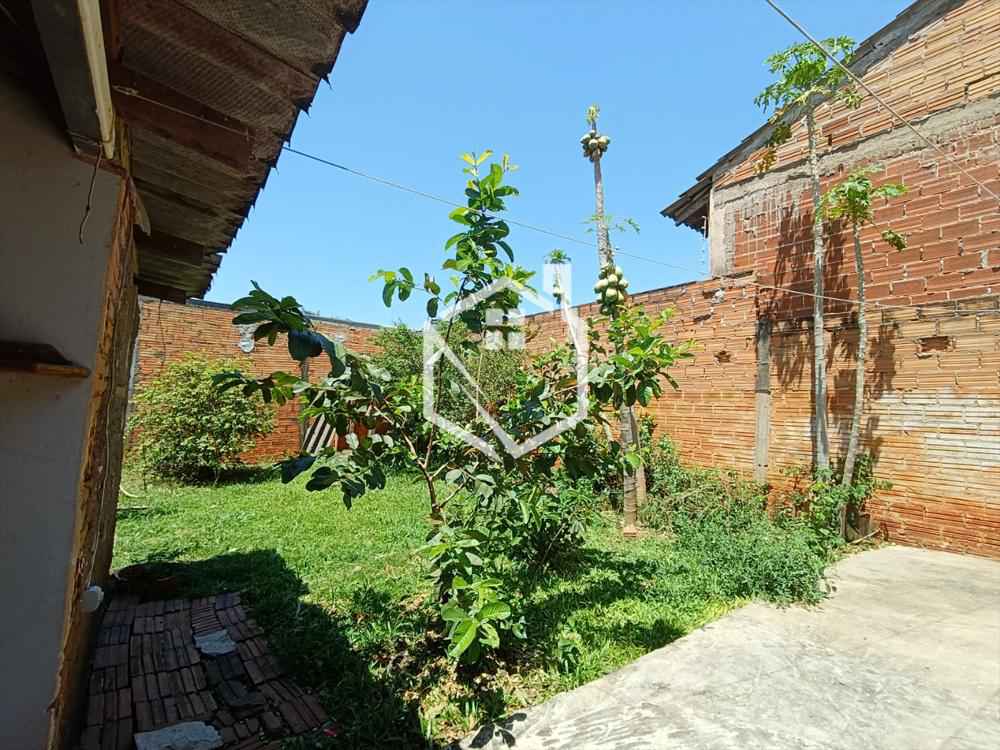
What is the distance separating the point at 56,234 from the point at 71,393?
49cm

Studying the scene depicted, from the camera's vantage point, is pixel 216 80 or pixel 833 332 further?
pixel 833 332

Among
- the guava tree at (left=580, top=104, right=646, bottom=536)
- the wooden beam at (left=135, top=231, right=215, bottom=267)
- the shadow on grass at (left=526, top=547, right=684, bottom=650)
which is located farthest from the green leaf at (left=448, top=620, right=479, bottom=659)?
the guava tree at (left=580, top=104, right=646, bottom=536)

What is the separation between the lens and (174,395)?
26.9ft

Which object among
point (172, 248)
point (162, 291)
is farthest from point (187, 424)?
point (172, 248)

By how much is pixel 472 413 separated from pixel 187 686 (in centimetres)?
219

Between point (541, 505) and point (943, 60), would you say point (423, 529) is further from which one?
point (943, 60)

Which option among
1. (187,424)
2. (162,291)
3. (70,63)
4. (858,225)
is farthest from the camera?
(187,424)

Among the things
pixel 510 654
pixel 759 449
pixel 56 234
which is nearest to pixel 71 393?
pixel 56 234

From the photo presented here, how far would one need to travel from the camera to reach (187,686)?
2.56m

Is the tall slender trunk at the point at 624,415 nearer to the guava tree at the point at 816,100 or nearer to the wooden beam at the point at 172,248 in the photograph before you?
the guava tree at the point at 816,100

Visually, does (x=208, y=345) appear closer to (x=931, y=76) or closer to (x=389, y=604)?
(x=389, y=604)

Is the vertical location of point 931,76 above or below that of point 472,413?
above

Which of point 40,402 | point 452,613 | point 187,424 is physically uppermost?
point 40,402

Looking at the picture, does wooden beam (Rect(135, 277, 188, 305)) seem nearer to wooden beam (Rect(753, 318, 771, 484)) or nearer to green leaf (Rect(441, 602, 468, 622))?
green leaf (Rect(441, 602, 468, 622))
